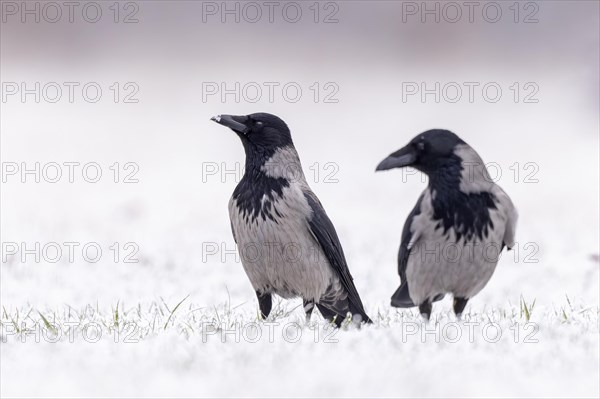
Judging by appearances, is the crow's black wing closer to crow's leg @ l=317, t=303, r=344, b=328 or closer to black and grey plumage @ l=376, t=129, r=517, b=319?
crow's leg @ l=317, t=303, r=344, b=328

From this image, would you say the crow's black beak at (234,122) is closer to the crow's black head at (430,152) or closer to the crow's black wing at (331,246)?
the crow's black wing at (331,246)

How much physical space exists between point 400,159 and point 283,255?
1250 mm

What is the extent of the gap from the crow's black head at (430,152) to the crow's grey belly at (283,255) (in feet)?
3.42

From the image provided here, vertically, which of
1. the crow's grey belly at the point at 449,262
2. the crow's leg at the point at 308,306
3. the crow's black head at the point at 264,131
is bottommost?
the crow's leg at the point at 308,306

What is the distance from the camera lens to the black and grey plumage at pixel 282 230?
6973 millimetres

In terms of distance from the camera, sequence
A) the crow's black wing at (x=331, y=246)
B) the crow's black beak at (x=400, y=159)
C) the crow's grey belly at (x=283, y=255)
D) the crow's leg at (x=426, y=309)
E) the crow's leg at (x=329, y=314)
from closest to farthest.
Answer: the crow's black beak at (x=400, y=159) → the crow's leg at (x=426, y=309) → the crow's grey belly at (x=283, y=255) → the crow's black wing at (x=331, y=246) → the crow's leg at (x=329, y=314)

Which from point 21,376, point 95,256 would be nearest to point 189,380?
point 21,376

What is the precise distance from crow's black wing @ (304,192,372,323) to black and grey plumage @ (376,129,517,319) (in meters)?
0.87

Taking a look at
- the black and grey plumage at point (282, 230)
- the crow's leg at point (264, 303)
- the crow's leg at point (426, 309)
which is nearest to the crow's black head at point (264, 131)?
the black and grey plumage at point (282, 230)

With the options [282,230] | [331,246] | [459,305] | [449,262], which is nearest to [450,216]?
[449,262]

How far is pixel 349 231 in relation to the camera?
11.8 m

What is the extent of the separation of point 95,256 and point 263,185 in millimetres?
3864

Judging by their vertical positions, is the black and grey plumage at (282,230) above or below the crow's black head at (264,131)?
below

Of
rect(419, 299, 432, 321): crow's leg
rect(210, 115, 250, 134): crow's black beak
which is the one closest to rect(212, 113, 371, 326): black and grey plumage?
rect(210, 115, 250, 134): crow's black beak
